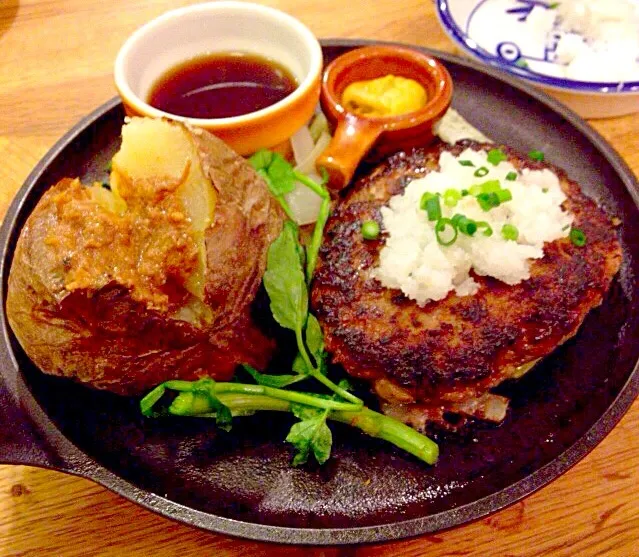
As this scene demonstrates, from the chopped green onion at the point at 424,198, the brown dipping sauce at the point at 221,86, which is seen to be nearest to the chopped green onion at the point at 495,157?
the chopped green onion at the point at 424,198

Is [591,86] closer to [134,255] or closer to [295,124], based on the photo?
[295,124]

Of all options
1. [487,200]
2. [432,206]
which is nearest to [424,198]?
[432,206]

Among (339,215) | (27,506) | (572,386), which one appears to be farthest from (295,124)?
(27,506)

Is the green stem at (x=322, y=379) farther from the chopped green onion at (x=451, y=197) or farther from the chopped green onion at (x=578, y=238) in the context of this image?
the chopped green onion at (x=578, y=238)

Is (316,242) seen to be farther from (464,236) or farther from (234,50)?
(234,50)

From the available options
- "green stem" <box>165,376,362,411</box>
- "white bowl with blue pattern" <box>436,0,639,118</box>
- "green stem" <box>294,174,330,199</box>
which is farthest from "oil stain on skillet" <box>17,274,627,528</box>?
"white bowl with blue pattern" <box>436,0,639,118</box>

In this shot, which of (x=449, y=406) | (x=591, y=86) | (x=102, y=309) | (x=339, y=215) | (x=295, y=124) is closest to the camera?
(x=102, y=309)
